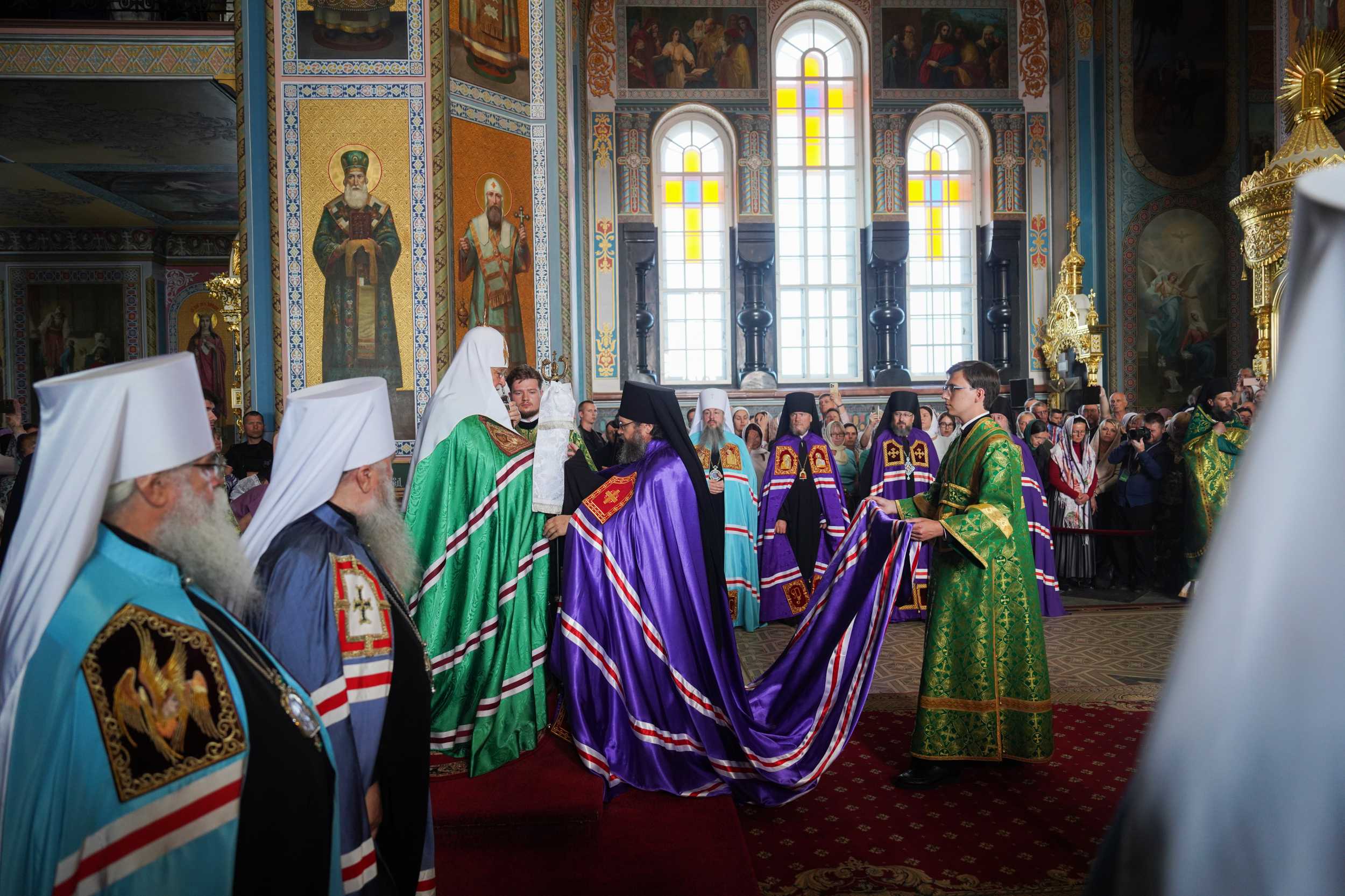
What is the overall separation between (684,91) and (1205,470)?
10.3m

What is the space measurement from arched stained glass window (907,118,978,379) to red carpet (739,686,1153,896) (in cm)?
1177

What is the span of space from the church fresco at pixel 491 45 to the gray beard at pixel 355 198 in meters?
1.32

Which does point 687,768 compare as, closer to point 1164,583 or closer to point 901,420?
point 901,420

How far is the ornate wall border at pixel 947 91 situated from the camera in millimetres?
15500

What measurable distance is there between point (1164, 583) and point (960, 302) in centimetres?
764

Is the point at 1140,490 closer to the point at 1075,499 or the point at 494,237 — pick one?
the point at 1075,499

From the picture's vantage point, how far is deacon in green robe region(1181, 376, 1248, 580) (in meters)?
8.48

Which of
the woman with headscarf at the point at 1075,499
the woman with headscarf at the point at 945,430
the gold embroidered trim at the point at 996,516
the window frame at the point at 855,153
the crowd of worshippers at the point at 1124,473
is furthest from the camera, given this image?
the window frame at the point at 855,153

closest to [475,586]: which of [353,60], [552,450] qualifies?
[552,450]

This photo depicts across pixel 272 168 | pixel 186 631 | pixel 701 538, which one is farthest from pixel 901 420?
pixel 186 631

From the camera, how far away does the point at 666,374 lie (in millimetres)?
16031

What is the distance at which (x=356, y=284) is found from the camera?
7906mm

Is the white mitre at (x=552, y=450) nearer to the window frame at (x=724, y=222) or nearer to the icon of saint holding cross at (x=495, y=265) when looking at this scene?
the icon of saint holding cross at (x=495, y=265)

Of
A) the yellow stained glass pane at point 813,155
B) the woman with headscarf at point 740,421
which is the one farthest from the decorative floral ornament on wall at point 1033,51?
the woman with headscarf at point 740,421
